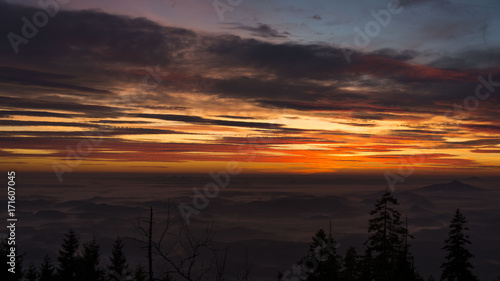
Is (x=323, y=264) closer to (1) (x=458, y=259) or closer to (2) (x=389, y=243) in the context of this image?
(2) (x=389, y=243)

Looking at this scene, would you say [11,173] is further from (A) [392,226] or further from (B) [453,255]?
(B) [453,255]

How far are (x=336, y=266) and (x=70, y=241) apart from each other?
86.9ft

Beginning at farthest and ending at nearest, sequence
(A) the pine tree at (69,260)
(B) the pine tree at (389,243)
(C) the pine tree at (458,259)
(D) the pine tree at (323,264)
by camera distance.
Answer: (A) the pine tree at (69,260) < (C) the pine tree at (458,259) < (B) the pine tree at (389,243) < (D) the pine tree at (323,264)

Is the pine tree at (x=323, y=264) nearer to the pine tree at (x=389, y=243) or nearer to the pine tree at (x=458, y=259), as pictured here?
the pine tree at (x=389, y=243)

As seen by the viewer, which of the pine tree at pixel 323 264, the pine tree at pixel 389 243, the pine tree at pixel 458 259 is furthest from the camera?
the pine tree at pixel 458 259

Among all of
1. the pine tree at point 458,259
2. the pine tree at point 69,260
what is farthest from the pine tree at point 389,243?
the pine tree at point 69,260

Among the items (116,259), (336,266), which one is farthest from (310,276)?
(116,259)

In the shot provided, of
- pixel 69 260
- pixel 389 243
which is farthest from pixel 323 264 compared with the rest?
pixel 69 260

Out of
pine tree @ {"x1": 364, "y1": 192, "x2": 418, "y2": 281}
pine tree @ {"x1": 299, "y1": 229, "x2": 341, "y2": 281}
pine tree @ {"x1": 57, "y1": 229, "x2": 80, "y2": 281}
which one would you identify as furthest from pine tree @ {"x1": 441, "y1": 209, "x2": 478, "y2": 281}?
pine tree @ {"x1": 57, "y1": 229, "x2": 80, "y2": 281}

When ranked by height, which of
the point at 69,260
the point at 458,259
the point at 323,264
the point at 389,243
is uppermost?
the point at 389,243

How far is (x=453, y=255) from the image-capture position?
3192cm

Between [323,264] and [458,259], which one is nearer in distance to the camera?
[323,264]

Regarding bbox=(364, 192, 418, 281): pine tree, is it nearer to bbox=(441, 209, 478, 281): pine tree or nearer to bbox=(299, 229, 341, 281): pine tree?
bbox=(299, 229, 341, 281): pine tree

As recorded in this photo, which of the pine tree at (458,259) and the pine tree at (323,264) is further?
the pine tree at (458,259)
